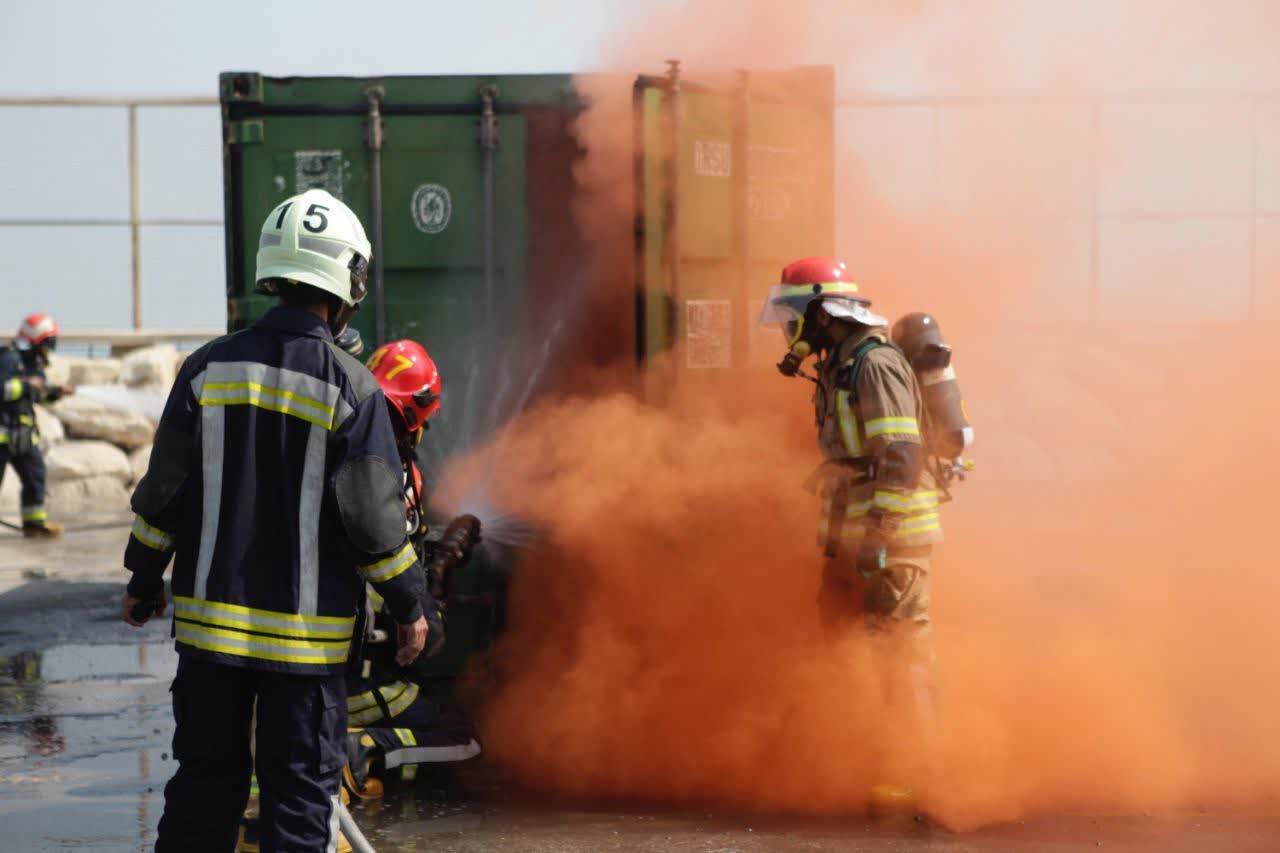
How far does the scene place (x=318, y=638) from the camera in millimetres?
3693

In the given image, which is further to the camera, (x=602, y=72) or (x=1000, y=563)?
(x=1000, y=563)

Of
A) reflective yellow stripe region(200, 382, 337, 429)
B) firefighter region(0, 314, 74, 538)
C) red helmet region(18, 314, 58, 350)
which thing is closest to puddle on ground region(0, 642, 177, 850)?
reflective yellow stripe region(200, 382, 337, 429)

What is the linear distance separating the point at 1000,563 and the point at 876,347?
213 centimetres

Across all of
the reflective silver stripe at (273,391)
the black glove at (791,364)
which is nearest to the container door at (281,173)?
the black glove at (791,364)

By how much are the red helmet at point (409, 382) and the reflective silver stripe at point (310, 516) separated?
6.40ft

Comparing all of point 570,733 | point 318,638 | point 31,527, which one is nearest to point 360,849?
point 318,638

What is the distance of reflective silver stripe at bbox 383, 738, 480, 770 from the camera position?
5637 mm

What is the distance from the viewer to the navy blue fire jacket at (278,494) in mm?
3672

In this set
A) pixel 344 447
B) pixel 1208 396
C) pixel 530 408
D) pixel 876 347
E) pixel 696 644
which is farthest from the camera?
pixel 1208 396

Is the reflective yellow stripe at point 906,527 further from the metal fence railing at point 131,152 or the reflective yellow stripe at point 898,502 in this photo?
the metal fence railing at point 131,152

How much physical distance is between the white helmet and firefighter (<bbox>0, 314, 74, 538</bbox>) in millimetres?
10759

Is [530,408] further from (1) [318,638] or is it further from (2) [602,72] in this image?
(1) [318,638]

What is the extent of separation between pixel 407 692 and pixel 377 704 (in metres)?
0.13

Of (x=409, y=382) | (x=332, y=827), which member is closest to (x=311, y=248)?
(x=332, y=827)
